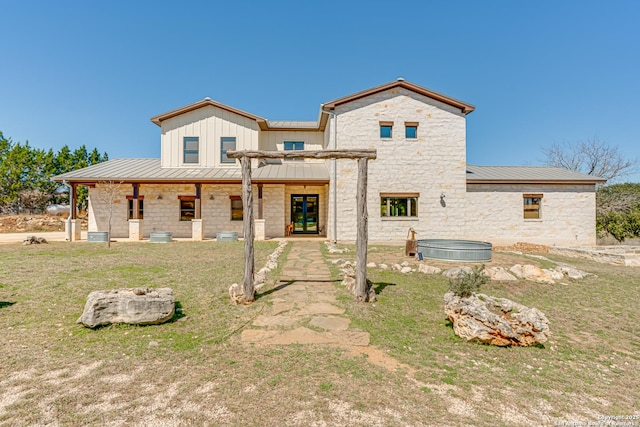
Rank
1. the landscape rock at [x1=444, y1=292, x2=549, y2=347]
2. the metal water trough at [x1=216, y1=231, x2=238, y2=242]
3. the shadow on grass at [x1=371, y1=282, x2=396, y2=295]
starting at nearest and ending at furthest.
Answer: the landscape rock at [x1=444, y1=292, x2=549, y2=347] → the shadow on grass at [x1=371, y1=282, x2=396, y2=295] → the metal water trough at [x1=216, y1=231, x2=238, y2=242]

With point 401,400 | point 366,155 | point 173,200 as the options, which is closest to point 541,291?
point 366,155

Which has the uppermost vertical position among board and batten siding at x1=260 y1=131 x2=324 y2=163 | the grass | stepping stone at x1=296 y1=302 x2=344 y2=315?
A: board and batten siding at x1=260 y1=131 x2=324 y2=163

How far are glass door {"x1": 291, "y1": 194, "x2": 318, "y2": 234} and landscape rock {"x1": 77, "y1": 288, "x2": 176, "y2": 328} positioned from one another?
1355 cm

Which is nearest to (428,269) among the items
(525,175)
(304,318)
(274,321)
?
(304,318)

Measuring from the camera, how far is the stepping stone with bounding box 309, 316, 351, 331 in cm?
440

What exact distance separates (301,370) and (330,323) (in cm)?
136


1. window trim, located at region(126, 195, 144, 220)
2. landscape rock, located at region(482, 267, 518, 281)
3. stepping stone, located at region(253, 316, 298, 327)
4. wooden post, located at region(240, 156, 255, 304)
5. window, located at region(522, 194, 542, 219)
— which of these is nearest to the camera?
stepping stone, located at region(253, 316, 298, 327)

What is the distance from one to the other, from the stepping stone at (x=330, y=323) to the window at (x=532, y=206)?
15516 mm

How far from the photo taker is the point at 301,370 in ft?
10.7

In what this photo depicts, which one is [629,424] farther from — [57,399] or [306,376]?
[57,399]

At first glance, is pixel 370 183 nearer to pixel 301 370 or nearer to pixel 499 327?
pixel 499 327

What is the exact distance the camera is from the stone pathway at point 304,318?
4.06 metres

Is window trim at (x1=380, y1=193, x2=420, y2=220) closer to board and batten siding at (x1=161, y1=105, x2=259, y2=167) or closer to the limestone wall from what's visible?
the limestone wall

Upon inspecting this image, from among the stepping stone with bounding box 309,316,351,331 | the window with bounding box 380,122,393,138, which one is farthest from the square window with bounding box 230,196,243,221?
the stepping stone with bounding box 309,316,351,331
